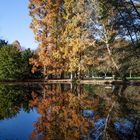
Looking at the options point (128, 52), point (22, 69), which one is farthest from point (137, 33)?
point (22, 69)

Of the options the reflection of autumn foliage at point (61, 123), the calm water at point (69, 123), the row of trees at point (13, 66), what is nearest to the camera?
the calm water at point (69, 123)

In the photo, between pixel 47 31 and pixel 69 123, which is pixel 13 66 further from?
pixel 69 123

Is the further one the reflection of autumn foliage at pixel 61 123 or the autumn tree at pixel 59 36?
the autumn tree at pixel 59 36

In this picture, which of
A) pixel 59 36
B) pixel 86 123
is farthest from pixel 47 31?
pixel 86 123

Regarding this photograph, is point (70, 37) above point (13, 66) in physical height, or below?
above

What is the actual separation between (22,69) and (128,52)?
1254 centimetres

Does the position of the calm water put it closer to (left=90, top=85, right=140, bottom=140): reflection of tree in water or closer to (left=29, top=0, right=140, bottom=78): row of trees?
(left=90, top=85, right=140, bottom=140): reflection of tree in water

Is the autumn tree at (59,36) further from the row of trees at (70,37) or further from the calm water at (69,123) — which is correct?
the calm water at (69,123)

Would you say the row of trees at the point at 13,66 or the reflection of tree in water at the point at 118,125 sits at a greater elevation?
the row of trees at the point at 13,66

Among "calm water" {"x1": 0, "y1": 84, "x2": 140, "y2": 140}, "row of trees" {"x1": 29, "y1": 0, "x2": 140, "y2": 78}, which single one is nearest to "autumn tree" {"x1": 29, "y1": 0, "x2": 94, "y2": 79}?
"row of trees" {"x1": 29, "y1": 0, "x2": 140, "y2": 78}

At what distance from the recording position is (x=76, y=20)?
143 feet

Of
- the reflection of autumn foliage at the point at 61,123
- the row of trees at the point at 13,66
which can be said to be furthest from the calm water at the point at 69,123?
the row of trees at the point at 13,66

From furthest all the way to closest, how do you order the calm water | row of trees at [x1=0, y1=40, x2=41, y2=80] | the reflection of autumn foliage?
row of trees at [x1=0, y1=40, x2=41, y2=80], the reflection of autumn foliage, the calm water

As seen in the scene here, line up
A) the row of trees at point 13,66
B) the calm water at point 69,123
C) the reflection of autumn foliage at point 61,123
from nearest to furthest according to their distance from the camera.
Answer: the calm water at point 69,123 → the reflection of autumn foliage at point 61,123 → the row of trees at point 13,66
